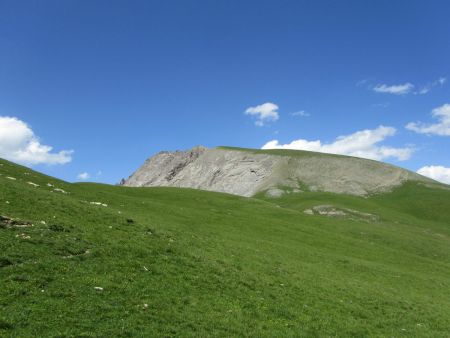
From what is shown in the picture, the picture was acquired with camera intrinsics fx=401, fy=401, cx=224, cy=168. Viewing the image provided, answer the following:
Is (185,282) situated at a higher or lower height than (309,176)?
lower

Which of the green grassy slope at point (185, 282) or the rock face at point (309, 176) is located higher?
the rock face at point (309, 176)

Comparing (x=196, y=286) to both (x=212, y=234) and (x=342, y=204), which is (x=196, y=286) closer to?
(x=212, y=234)

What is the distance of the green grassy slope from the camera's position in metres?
18.8

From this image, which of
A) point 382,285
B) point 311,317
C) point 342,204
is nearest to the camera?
point 311,317

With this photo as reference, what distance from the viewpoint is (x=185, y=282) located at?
25.3 m

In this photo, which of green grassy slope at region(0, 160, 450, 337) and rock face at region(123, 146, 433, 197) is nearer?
green grassy slope at region(0, 160, 450, 337)

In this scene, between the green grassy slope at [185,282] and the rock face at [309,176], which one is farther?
the rock face at [309,176]

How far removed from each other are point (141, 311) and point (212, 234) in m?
26.1

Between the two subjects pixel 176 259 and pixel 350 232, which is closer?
pixel 176 259

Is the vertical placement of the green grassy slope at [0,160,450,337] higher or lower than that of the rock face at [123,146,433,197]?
lower

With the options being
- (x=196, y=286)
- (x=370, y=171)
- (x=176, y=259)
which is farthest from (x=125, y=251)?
(x=370, y=171)

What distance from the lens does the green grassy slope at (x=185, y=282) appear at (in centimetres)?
1884

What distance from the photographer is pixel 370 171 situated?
577 ft

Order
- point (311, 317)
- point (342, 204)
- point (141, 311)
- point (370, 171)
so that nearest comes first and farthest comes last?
point (141, 311) < point (311, 317) < point (342, 204) < point (370, 171)
